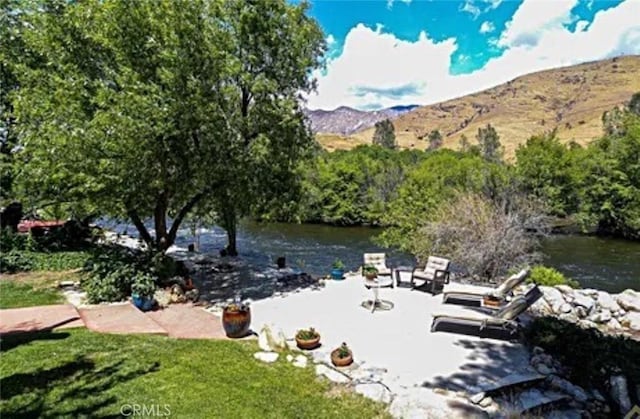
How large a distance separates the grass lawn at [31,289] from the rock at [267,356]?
5310 mm

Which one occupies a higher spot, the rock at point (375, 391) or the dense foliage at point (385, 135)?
the dense foliage at point (385, 135)

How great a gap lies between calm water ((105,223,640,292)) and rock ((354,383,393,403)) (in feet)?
33.7

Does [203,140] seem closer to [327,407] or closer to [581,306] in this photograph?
[327,407]

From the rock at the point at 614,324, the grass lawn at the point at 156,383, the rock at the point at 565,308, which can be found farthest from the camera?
the rock at the point at 565,308

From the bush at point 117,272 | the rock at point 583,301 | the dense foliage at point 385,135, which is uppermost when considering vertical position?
the dense foliage at point 385,135

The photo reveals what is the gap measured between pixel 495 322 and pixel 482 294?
2.82 meters

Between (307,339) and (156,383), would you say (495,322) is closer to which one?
(307,339)

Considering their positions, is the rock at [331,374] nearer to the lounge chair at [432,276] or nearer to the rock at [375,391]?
the rock at [375,391]

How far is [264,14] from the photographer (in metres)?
10.2

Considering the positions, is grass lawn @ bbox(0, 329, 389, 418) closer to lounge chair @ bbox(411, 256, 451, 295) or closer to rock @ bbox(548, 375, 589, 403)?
rock @ bbox(548, 375, 589, 403)

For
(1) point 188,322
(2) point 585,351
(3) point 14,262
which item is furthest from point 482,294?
(3) point 14,262

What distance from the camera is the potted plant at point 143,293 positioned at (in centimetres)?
891

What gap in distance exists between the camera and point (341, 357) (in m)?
6.28

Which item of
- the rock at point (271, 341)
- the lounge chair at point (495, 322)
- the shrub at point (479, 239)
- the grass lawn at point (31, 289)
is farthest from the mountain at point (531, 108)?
the rock at point (271, 341)
